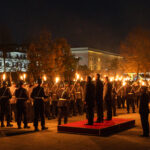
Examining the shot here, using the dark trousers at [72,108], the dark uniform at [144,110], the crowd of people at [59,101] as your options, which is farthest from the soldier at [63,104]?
the dark trousers at [72,108]

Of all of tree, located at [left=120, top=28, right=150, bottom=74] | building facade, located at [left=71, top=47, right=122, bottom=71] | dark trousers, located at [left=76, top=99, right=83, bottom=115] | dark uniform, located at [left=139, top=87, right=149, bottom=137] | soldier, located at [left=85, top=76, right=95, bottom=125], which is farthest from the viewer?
building facade, located at [left=71, top=47, right=122, bottom=71]

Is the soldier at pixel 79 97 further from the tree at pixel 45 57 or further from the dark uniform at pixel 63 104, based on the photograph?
the tree at pixel 45 57

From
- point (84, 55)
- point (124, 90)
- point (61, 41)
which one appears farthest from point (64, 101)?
point (84, 55)

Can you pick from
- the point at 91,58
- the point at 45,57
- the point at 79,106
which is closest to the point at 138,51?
the point at 45,57

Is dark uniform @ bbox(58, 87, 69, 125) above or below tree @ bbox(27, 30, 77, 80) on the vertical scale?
below

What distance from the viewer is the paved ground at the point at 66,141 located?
1049cm

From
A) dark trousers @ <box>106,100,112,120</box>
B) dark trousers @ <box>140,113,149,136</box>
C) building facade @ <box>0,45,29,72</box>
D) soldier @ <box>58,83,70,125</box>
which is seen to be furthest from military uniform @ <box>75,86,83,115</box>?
→ building facade @ <box>0,45,29,72</box>

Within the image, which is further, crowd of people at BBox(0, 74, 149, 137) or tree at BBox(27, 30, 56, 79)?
tree at BBox(27, 30, 56, 79)

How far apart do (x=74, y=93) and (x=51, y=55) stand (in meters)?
30.0

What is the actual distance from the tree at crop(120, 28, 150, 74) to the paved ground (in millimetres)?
32047

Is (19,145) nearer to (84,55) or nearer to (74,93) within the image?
(74,93)

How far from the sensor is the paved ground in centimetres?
1049

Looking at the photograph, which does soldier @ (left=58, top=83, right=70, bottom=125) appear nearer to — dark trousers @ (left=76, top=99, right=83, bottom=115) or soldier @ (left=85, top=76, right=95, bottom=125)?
soldier @ (left=85, top=76, right=95, bottom=125)

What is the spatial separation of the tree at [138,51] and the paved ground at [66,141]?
32047 millimetres
